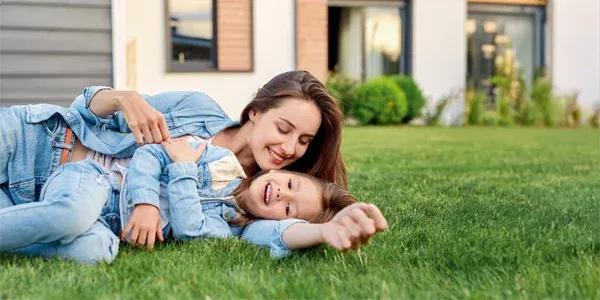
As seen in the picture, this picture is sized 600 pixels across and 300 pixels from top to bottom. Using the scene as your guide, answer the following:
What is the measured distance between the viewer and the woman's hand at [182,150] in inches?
107

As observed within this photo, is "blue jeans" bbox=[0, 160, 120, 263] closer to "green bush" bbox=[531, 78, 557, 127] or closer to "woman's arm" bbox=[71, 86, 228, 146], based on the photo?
"woman's arm" bbox=[71, 86, 228, 146]

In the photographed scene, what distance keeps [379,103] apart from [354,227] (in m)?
11.0

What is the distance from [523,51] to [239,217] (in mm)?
14579

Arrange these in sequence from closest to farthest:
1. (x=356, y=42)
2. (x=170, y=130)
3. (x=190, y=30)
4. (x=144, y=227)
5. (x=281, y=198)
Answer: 1. (x=144, y=227)
2. (x=281, y=198)
3. (x=170, y=130)
4. (x=190, y=30)
5. (x=356, y=42)

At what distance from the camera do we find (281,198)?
2.72 m

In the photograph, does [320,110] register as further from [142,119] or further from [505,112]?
[505,112]

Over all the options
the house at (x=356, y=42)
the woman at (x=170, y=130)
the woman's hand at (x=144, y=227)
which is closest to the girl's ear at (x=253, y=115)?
the woman at (x=170, y=130)

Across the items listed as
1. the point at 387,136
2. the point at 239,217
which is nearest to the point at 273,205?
the point at 239,217

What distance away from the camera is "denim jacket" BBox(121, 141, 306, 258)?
2.55 m

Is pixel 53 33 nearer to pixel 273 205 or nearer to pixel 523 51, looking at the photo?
pixel 273 205

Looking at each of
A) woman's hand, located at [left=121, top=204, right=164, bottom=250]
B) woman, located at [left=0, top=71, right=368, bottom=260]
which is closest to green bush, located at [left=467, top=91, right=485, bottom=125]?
woman, located at [left=0, top=71, right=368, bottom=260]

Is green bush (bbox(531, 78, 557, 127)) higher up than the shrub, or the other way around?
green bush (bbox(531, 78, 557, 127))

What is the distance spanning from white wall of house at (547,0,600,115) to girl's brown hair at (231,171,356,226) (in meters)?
14.0

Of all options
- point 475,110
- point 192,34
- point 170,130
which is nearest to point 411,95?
point 475,110
